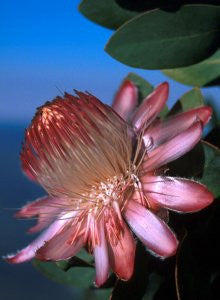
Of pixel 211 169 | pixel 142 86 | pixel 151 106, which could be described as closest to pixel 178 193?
pixel 211 169

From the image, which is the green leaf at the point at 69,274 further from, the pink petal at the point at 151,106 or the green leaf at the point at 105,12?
the green leaf at the point at 105,12

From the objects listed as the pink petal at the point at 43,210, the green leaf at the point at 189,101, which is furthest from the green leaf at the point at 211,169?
the pink petal at the point at 43,210

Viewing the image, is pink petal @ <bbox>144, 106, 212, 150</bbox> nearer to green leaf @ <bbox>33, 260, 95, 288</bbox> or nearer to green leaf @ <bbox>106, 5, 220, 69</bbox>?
green leaf @ <bbox>106, 5, 220, 69</bbox>

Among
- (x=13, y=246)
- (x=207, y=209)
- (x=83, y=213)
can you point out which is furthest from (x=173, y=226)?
(x=13, y=246)

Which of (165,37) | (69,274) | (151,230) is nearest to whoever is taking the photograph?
(151,230)

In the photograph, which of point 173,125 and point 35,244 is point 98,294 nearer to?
point 35,244

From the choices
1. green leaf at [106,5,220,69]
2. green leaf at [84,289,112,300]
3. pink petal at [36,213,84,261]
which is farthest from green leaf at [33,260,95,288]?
green leaf at [106,5,220,69]

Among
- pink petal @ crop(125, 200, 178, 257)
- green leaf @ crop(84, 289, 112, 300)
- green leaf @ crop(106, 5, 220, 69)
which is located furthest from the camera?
green leaf @ crop(84, 289, 112, 300)

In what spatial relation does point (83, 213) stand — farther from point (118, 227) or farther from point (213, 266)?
point (213, 266)
